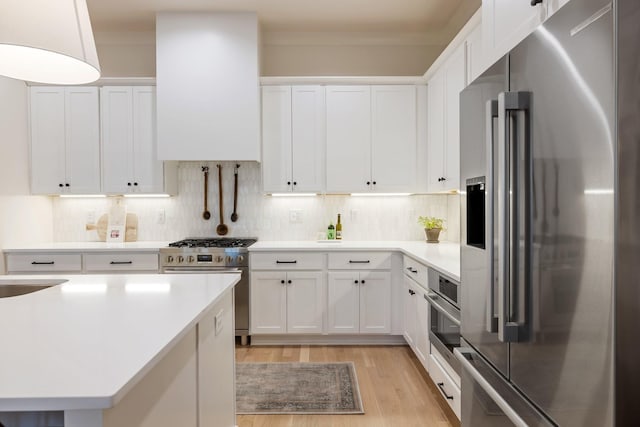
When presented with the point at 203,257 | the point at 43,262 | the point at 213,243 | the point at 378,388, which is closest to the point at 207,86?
the point at 213,243

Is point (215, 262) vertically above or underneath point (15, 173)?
underneath

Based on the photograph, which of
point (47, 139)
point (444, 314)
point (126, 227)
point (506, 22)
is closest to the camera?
point (506, 22)

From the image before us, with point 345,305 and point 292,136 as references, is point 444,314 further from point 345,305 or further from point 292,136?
point 292,136

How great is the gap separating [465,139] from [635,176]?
92 centimetres

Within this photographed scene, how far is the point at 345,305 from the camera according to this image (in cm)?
367

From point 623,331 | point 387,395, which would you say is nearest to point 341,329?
point 387,395

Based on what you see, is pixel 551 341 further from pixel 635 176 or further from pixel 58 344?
pixel 58 344

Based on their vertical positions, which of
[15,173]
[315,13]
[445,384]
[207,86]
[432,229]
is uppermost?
[315,13]

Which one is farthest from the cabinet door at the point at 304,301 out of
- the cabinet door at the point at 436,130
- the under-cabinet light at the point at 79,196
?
the under-cabinet light at the point at 79,196

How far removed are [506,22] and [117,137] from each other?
3.47 meters

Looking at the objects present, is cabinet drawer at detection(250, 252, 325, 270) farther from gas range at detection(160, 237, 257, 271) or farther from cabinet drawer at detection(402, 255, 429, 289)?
cabinet drawer at detection(402, 255, 429, 289)

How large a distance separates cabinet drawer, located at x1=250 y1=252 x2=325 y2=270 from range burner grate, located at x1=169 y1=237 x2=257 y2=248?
18cm

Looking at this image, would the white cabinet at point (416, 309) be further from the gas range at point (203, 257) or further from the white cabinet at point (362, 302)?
the gas range at point (203, 257)

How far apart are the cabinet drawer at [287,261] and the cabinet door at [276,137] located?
2.18ft
